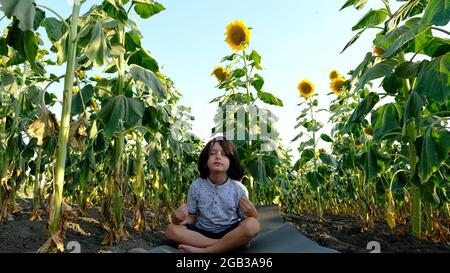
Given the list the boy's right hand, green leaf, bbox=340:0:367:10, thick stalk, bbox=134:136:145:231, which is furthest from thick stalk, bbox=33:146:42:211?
green leaf, bbox=340:0:367:10

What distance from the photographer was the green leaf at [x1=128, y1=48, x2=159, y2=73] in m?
3.53

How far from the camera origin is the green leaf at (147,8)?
11.6 feet

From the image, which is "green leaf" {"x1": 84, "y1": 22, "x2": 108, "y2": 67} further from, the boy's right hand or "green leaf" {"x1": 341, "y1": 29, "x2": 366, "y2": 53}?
"green leaf" {"x1": 341, "y1": 29, "x2": 366, "y2": 53}

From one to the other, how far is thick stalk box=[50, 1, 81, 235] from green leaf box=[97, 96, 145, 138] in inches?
19.5

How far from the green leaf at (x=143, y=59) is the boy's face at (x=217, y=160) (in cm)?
113

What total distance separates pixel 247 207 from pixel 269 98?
1759mm

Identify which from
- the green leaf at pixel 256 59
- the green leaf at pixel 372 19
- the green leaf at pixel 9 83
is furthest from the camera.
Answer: the green leaf at pixel 256 59

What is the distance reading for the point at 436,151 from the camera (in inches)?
105

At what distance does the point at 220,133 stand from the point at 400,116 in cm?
168

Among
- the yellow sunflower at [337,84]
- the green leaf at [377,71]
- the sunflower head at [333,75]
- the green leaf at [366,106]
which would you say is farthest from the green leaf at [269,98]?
the sunflower head at [333,75]

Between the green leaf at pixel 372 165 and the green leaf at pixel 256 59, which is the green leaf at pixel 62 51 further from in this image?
the green leaf at pixel 372 165
